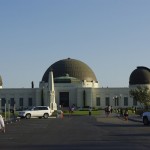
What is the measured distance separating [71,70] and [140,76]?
2195 centimetres

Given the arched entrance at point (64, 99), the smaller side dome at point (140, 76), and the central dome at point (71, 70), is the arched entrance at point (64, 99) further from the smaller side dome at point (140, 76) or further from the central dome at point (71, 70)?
the smaller side dome at point (140, 76)

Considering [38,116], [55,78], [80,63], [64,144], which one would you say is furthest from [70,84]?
[64,144]

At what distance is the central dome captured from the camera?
15062cm

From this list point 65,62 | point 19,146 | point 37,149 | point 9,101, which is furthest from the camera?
point 65,62

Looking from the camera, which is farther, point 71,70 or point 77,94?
point 71,70

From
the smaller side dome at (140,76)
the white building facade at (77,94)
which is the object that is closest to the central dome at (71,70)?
the white building facade at (77,94)

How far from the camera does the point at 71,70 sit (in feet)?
497

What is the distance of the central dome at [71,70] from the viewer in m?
151

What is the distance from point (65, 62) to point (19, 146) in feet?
439

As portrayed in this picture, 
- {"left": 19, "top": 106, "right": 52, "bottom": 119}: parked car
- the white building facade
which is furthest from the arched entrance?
{"left": 19, "top": 106, "right": 52, "bottom": 119}: parked car

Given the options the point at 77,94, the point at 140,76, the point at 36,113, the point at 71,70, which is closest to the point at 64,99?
the point at 77,94

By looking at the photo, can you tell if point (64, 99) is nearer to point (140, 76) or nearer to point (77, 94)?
point (77, 94)

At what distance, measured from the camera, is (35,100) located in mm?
139000

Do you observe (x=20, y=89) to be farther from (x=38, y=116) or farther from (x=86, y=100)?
(x=38, y=116)
